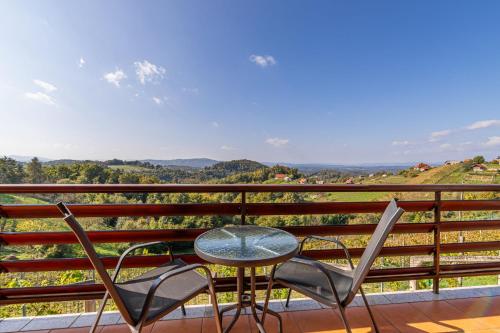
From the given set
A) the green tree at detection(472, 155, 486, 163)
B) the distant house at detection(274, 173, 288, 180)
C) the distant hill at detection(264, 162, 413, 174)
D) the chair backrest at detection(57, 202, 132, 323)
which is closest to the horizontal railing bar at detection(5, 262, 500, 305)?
the chair backrest at detection(57, 202, 132, 323)

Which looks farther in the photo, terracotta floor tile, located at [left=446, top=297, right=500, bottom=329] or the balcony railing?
terracotta floor tile, located at [left=446, top=297, right=500, bottom=329]

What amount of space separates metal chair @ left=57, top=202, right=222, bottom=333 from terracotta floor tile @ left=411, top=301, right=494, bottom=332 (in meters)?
1.97

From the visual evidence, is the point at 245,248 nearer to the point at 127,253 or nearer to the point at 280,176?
the point at 127,253

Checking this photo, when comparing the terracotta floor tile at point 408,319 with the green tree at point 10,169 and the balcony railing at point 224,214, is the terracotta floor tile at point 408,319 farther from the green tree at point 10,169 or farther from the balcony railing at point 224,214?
the green tree at point 10,169

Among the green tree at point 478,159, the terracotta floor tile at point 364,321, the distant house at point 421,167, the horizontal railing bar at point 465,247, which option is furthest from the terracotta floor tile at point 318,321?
the green tree at point 478,159

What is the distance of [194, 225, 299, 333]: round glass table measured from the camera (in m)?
1.48

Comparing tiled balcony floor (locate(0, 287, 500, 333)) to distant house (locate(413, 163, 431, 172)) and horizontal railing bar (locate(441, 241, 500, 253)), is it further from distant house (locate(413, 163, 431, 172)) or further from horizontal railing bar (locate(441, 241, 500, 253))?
distant house (locate(413, 163, 431, 172))

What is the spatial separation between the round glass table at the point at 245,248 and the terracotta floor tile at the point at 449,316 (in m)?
1.57

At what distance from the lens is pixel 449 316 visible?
7.23 ft

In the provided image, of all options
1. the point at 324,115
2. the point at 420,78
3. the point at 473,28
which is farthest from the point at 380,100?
the point at 473,28

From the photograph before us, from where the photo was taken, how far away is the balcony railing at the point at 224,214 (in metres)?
2.03

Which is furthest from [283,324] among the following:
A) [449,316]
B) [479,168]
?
[479,168]

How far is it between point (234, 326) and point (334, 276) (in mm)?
945

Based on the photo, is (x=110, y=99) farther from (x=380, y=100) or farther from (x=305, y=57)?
(x=380, y=100)
